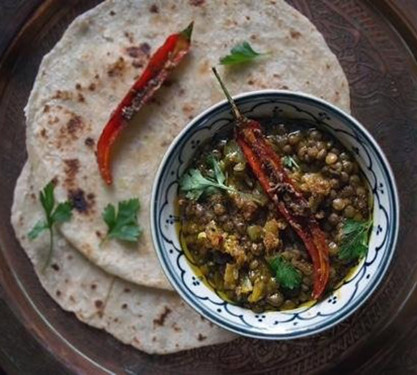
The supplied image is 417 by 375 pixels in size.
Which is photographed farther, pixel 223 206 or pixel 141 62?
pixel 141 62

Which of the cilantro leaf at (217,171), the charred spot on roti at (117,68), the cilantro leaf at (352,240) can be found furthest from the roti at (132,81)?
the cilantro leaf at (352,240)

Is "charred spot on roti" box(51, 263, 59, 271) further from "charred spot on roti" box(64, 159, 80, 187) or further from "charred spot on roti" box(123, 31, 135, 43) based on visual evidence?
"charred spot on roti" box(123, 31, 135, 43)

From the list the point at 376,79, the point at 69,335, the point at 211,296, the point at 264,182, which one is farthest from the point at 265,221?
the point at 69,335

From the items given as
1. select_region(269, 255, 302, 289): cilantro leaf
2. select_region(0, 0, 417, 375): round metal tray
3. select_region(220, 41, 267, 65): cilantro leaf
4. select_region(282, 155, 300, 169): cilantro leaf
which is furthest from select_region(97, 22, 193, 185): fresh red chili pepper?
select_region(269, 255, 302, 289): cilantro leaf

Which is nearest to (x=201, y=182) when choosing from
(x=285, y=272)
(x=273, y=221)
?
(x=273, y=221)

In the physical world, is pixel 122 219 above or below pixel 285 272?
above

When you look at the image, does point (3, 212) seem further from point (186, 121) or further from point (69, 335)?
point (186, 121)

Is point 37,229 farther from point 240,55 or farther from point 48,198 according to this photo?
point 240,55
